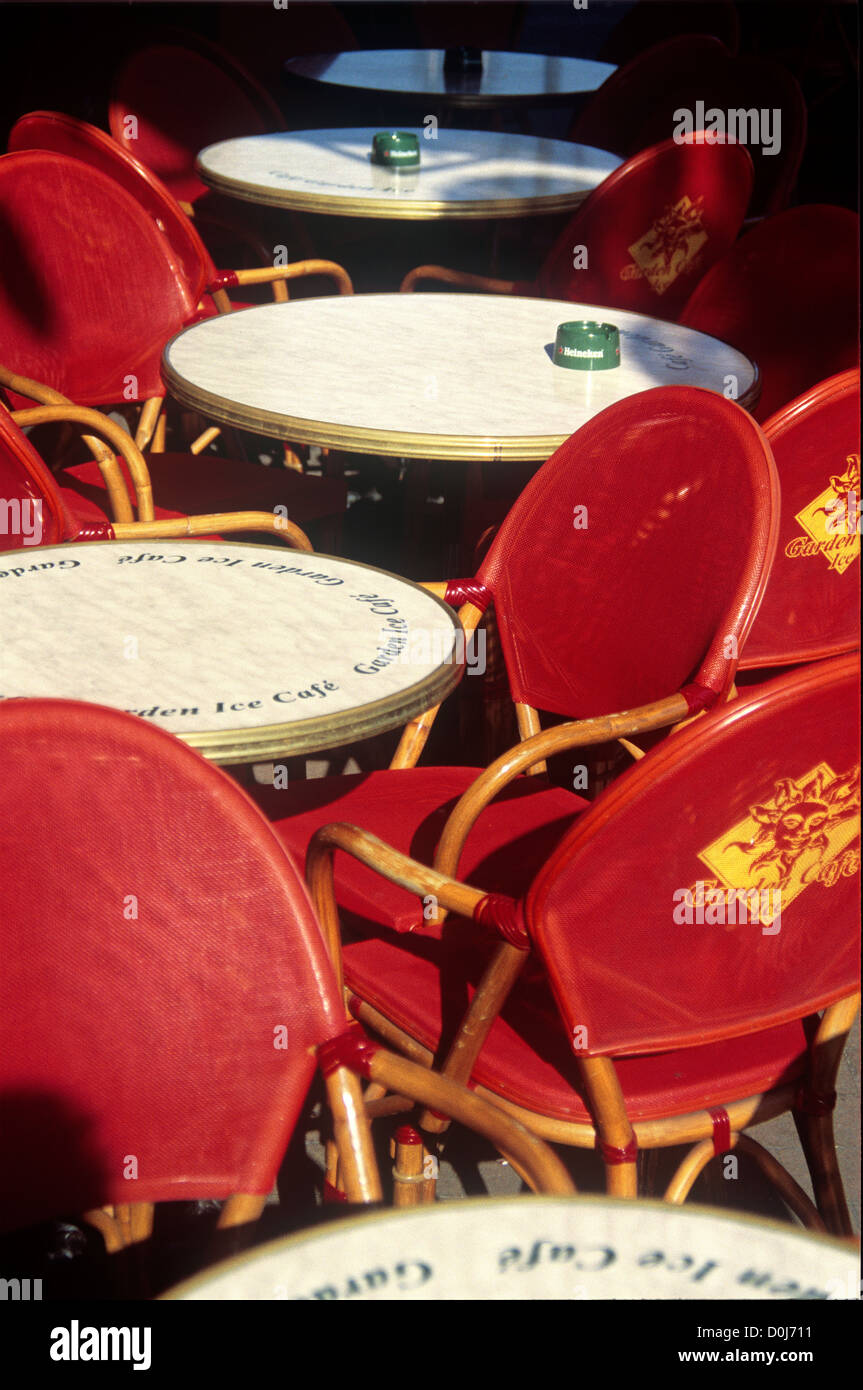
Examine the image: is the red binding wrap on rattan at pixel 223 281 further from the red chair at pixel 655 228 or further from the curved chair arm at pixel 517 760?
the curved chair arm at pixel 517 760

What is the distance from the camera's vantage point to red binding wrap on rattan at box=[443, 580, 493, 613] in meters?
2.19

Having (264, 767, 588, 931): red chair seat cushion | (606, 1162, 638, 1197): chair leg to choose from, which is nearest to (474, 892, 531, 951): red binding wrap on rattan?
(606, 1162, 638, 1197): chair leg

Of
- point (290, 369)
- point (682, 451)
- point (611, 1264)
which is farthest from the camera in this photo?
point (290, 369)

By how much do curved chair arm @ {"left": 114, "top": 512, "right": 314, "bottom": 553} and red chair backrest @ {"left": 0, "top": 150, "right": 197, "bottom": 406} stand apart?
3.25 ft

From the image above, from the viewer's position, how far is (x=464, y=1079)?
153 centimetres

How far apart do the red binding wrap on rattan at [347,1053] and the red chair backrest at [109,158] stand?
2.84 meters

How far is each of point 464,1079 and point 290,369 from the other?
1634mm

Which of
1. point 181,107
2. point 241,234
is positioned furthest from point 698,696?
point 181,107

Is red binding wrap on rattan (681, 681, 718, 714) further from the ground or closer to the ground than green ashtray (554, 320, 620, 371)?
closer to the ground

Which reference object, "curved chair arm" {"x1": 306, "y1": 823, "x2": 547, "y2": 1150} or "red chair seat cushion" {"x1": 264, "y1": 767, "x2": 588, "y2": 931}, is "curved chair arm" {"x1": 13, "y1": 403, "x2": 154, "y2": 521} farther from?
"curved chair arm" {"x1": 306, "y1": 823, "x2": 547, "y2": 1150}
